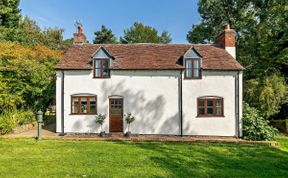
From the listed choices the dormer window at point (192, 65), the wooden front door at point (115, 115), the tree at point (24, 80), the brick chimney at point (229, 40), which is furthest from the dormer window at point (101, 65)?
the brick chimney at point (229, 40)

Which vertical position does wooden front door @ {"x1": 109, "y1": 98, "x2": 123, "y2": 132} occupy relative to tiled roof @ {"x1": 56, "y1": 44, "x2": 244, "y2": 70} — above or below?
below

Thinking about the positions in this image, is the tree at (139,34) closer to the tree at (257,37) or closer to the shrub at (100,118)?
the tree at (257,37)

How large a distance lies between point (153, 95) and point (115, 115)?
336 centimetres

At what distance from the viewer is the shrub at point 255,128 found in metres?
13.3

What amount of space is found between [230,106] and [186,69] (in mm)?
4346

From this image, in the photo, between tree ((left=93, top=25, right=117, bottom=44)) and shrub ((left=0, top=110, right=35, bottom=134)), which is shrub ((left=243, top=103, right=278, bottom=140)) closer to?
shrub ((left=0, top=110, right=35, bottom=134))

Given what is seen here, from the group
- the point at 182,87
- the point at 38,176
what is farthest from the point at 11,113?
the point at 182,87

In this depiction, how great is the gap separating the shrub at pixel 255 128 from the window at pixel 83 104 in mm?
11441

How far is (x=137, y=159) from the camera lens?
9.05 m

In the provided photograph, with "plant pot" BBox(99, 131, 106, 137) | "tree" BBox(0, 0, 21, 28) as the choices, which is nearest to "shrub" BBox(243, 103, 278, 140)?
"plant pot" BBox(99, 131, 106, 137)

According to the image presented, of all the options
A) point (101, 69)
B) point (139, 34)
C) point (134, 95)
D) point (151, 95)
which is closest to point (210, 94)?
point (151, 95)

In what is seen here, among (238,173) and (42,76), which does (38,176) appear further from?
(42,76)

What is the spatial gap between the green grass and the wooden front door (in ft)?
8.24

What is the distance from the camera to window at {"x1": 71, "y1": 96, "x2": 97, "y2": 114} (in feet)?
49.5
